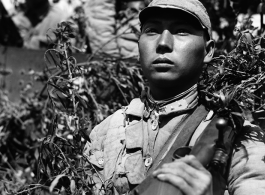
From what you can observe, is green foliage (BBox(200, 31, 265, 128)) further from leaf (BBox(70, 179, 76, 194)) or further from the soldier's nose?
leaf (BBox(70, 179, 76, 194))

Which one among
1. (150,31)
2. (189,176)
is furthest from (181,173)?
(150,31)

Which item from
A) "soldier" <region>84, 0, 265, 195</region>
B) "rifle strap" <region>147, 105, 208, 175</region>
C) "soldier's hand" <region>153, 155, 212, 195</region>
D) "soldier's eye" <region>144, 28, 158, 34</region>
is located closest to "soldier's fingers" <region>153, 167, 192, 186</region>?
"soldier's hand" <region>153, 155, 212, 195</region>

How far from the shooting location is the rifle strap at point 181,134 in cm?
297

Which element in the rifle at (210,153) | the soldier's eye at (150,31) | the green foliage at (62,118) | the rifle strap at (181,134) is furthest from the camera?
the green foliage at (62,118)

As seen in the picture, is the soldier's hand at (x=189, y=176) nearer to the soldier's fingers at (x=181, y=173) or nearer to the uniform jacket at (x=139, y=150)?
the soldier's fingers at (x=181, y=173)

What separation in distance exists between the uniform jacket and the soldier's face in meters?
0.13

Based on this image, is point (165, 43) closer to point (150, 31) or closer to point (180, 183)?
point (150, 31)

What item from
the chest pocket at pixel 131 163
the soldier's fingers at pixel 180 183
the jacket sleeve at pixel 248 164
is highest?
the soldier's fingers at pixel 180 183

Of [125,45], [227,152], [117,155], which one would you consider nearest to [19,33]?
[125,45]

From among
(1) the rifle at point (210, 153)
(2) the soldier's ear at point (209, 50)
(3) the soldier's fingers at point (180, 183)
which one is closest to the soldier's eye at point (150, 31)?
(2) the soldier's ear at point (209, 50)

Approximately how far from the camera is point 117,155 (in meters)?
3.26

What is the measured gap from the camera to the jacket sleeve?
2836 mm

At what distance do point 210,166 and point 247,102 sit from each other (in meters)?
0.59

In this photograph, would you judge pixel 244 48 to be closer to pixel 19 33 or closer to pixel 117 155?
pixel 117 155
